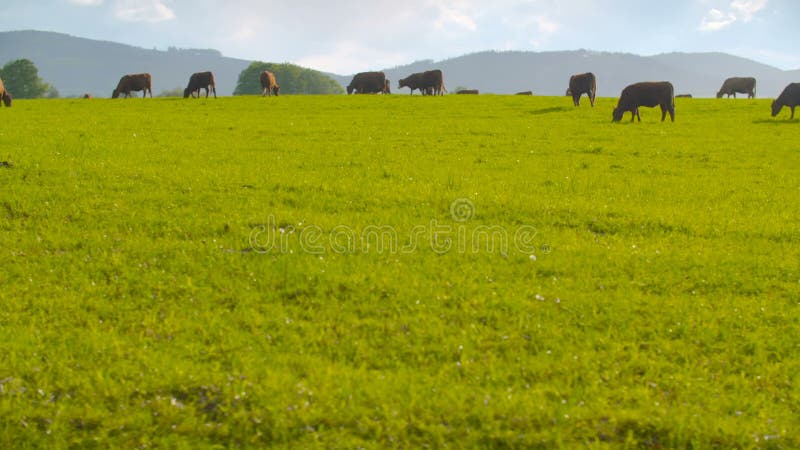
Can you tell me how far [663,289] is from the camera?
9461 millimetres

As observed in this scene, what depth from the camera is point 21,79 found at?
121 meters

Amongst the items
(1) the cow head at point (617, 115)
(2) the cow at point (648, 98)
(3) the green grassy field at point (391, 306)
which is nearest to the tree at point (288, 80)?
(2) the cow at point (648, 98)

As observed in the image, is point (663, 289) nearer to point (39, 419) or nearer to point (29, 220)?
point (39, 419)

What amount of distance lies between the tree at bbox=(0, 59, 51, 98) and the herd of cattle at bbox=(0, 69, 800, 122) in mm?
78796

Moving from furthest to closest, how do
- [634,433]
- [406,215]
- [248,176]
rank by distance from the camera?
1. [248,176]
2. [406,215]
3. [634,433]

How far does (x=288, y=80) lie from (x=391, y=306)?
157m

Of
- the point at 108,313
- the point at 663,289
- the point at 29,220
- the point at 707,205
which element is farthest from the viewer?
the point at 707,205

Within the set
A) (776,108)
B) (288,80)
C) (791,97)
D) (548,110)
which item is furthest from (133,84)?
(288,80)

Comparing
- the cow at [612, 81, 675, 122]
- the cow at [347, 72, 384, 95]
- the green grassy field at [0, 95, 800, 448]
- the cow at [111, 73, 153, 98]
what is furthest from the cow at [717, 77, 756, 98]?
the cow at [111, 73, 153, 98]

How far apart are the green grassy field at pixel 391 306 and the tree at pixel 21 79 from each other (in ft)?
405

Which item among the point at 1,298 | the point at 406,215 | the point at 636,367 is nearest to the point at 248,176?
the point at 406,215

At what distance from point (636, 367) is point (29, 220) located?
11676 millimetres

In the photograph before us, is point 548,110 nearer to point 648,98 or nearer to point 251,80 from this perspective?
point 648,98

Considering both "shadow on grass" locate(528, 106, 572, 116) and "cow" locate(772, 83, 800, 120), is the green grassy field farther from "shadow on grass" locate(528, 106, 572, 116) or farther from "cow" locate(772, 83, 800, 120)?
"cow" locate(772, 83, 800, 120)
